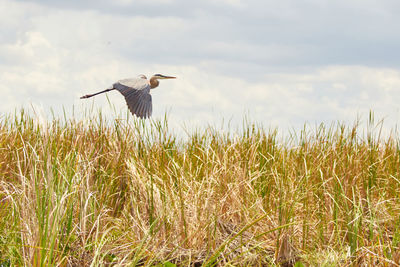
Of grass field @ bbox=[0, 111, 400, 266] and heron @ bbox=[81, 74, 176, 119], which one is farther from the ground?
heron @ bbox=[81, 74, 176, 119]

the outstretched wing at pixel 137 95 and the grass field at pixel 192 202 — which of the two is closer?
the grass field at pixel 192 202

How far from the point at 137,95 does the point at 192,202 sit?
213 cm

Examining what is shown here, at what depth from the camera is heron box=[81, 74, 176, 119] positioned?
16.0ft

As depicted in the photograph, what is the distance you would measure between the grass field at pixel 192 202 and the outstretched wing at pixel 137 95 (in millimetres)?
276

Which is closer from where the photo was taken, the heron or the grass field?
the grass field

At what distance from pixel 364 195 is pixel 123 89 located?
283 centimetres

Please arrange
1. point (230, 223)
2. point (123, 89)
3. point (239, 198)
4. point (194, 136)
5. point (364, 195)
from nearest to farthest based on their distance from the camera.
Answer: point (230, 223) → point (239, 198) → point (364, 195) → point (194, 136) → point (123, 89)

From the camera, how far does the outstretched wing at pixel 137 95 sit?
4863 millimetres

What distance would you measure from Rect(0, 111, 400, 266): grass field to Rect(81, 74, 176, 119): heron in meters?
0.28

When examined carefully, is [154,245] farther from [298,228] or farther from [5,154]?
[5,154]

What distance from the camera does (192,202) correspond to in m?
3.36

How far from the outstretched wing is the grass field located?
28cm

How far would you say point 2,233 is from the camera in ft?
9.73

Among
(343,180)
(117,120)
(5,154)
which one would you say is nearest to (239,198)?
(343,180)
